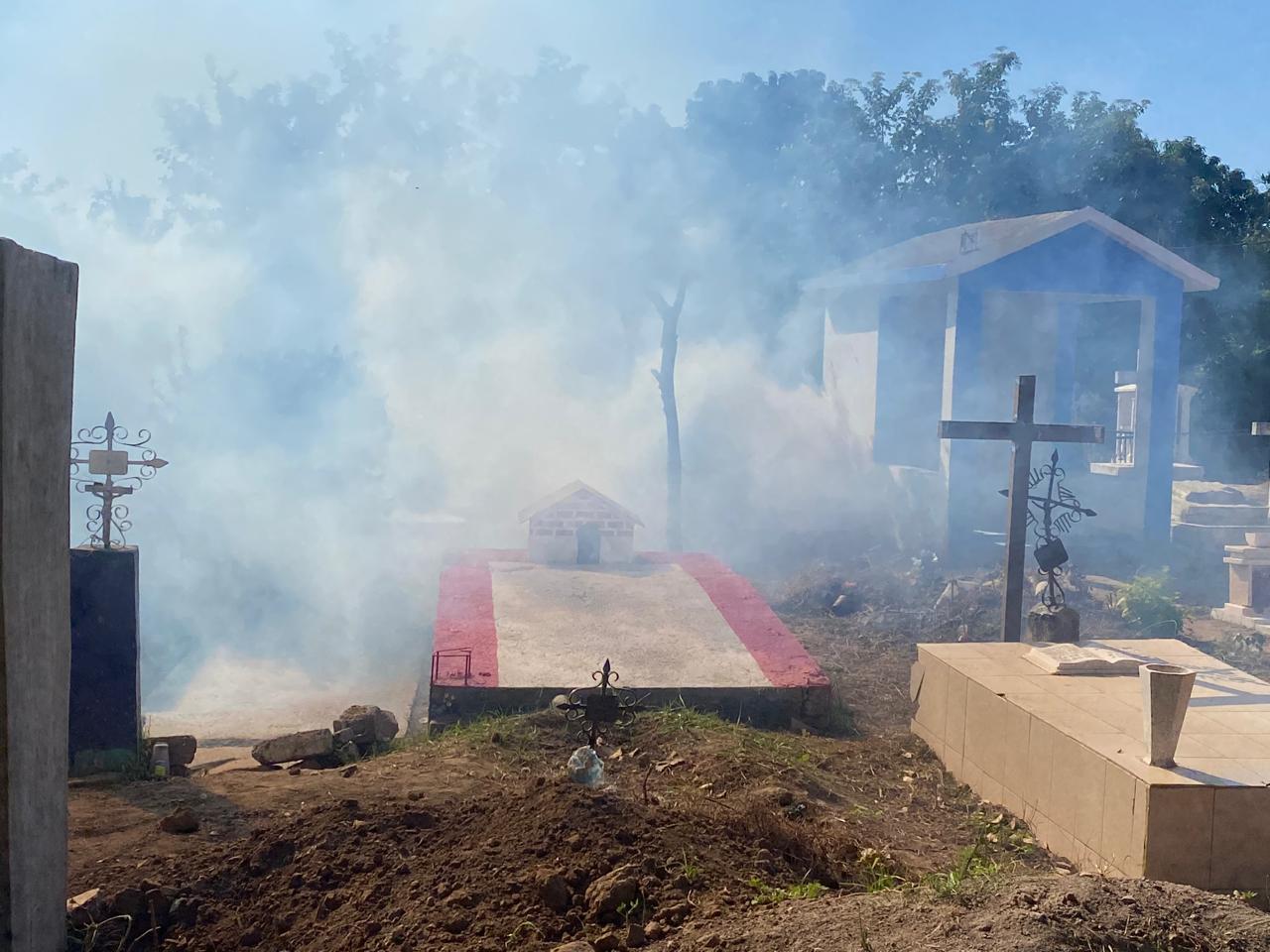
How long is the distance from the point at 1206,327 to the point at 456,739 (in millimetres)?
21869

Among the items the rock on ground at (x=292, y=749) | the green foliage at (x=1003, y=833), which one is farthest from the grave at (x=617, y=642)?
the green foliage at (x=1003, y=833)

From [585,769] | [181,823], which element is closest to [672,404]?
[585,769]

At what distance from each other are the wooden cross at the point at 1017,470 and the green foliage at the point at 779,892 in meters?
4.83

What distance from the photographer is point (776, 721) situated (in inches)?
318

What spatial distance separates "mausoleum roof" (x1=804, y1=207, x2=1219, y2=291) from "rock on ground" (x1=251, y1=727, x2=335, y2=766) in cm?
1144

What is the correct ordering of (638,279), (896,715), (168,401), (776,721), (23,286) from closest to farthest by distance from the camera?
(23,286) < (776,721) < (896,715) < (168,401) < (638,279)

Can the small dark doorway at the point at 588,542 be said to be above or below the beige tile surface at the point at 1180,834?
above

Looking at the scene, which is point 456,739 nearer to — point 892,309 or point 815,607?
point 815,607

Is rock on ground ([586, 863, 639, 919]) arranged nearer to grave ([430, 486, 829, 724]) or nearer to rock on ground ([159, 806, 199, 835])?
rock on ground ([159, 806, 199, 835])

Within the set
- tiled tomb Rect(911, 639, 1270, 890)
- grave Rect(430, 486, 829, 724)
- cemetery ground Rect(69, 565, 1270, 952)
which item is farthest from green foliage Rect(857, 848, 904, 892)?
grave Rect(430, 486, 829, 724)

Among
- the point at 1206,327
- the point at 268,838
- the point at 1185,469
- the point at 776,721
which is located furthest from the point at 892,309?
the point at 268,838

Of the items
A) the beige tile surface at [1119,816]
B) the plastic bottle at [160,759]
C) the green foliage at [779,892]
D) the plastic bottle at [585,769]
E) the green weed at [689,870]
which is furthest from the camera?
the plastic bottle at [160,759]

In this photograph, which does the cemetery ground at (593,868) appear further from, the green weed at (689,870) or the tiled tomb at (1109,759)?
the tiled tomb at (1109,759)

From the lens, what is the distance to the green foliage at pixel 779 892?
3.98m
